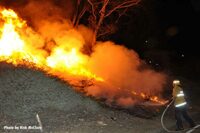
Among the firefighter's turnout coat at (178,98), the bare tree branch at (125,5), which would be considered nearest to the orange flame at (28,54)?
the bare tree branch at (125,5)

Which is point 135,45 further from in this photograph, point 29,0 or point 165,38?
point 29,0

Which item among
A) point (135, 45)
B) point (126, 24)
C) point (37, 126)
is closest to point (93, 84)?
point (37, 126)

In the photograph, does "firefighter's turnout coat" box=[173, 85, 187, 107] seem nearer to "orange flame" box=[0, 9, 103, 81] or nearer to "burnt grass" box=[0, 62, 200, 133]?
"burnt grass" box=[0, 62, 200, 133]

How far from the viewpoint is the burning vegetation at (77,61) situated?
66.5 feet

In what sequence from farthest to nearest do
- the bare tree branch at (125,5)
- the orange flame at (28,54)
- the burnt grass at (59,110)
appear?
the bare tree branch at (125,5) → the orange flame at (28,54) → the burnt grass at (59,110)

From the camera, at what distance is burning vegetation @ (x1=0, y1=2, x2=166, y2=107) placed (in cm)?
2028

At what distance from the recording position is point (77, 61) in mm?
23328

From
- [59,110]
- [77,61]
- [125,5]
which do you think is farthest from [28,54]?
[125,5]

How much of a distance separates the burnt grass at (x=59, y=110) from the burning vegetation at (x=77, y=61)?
3.84 feet

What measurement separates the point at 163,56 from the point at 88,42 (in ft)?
40.6

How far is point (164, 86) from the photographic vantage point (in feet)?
84.4

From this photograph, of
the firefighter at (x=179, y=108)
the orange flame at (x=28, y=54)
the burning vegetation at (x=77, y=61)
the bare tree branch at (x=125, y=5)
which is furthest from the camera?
the bare tree branch at (x=125, y=5)

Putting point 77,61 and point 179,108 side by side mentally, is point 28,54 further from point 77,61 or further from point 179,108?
point 179,108

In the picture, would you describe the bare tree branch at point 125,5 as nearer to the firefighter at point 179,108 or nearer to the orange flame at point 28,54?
the orange flame at point 28,54
